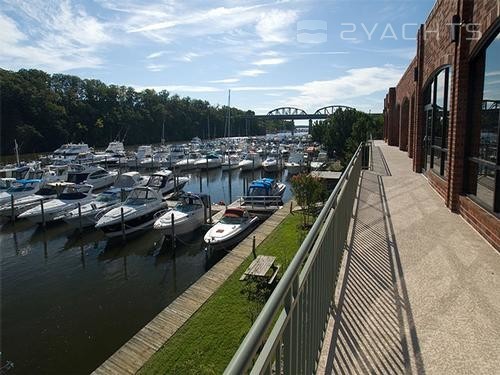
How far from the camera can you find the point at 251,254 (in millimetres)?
14250

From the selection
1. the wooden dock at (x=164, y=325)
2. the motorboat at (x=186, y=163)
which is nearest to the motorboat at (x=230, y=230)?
the wooden dock at (x=164, y=325)

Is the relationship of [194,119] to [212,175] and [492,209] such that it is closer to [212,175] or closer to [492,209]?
[212,175]

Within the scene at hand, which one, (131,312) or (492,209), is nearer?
(492,209)

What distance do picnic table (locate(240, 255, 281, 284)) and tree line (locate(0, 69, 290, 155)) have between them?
72.8m

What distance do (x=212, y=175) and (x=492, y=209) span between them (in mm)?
45495

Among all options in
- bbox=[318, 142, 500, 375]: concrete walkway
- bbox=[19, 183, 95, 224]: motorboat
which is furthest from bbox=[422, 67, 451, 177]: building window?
bbox=[19, 183, 95, 224]: motorboat

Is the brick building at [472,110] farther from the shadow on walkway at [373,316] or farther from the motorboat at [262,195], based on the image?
the motorboat at [262,195]

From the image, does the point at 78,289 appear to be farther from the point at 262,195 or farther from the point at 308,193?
the point at 262,195

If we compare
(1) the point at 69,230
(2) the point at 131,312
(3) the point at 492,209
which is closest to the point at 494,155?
(3) the point at 492,209

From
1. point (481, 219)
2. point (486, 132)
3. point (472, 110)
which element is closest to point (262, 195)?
point (472, 110)

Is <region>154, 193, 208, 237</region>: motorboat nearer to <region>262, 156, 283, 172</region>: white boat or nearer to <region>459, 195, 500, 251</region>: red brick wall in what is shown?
<region>459, 195, 500, 251</region>: red brick wall

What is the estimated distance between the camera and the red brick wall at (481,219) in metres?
6.30

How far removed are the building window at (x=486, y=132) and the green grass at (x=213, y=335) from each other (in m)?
5.90

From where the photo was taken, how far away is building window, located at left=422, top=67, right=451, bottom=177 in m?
11.9
